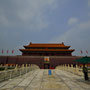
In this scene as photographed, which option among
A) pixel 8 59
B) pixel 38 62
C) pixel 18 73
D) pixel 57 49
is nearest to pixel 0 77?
pixel 18 73

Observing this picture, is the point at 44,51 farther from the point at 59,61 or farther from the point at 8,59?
the point at 8,59

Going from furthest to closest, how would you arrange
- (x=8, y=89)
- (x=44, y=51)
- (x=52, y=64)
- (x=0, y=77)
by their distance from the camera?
(x=44, y=51)
(x=52, y=64)
(x=0, y=77)
(x=8, y=89)

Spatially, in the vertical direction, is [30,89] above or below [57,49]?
below

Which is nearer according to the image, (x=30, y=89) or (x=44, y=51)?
(x=30, y=89)

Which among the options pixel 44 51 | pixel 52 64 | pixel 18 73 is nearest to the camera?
pixel 18 73

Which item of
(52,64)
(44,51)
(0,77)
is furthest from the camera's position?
(44,51)

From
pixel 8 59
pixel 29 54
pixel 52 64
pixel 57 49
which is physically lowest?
pixel 52 64

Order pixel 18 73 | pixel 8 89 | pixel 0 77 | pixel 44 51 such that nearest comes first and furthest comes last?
pixel 8 89
pixel 0 77
pixel 18 73
pixel 44 51

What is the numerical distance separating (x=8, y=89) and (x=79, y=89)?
3.95 metres

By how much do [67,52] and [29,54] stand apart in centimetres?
1909

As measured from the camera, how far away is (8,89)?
13.1 feet

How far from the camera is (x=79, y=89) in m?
4.02

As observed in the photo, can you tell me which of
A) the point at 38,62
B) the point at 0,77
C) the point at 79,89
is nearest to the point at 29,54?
the point at 38,62

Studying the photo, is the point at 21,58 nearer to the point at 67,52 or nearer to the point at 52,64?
the point at 52,64
